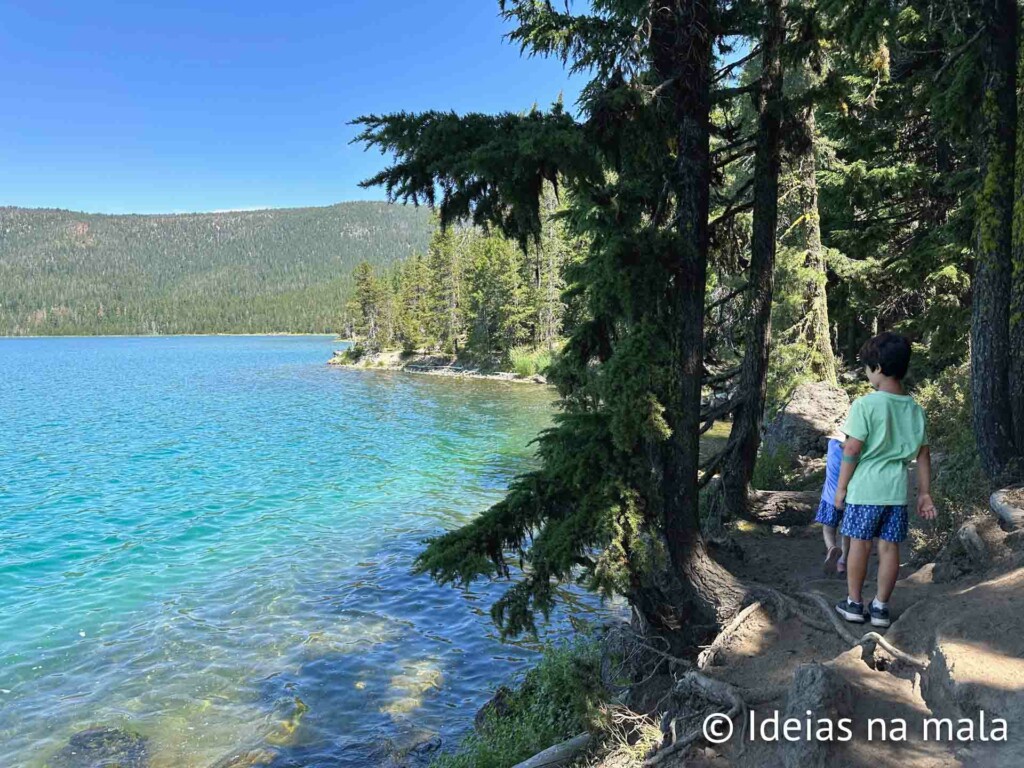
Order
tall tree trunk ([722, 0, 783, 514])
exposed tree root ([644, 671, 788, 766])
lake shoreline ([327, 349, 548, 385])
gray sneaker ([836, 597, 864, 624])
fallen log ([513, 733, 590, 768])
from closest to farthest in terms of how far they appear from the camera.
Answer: exposed tree root ([644, 671, 788, 766]) → gray sneaker ([836, 597, 864, 624]) → fallen log ([513, 733, 590, 768]) → tall tree trunk ([722, 0, 783, 514]) → lake shoreline ([327, 349, 548, 385])

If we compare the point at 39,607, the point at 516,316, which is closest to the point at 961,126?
the point at 39,607

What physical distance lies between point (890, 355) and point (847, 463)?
0.85 metres

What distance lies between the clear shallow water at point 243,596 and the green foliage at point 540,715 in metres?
0.96

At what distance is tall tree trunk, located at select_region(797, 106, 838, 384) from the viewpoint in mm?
15653

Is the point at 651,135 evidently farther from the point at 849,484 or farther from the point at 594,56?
the point at 849,484

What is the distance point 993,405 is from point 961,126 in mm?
3366

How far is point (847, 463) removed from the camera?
4.77m

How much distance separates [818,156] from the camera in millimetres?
18859

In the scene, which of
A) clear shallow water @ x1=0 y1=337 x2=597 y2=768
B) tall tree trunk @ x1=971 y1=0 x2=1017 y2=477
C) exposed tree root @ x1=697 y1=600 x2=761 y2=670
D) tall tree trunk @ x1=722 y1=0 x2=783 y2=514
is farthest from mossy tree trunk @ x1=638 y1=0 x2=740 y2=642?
clear shallow water @ x1=0 y1=337 x2=597 y2=768

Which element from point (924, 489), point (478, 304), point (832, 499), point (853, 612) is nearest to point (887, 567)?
point (853, 612)

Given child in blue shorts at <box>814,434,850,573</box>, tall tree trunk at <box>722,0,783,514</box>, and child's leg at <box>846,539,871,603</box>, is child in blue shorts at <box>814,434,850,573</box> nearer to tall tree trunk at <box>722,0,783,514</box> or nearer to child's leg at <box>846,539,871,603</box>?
child's leg at <box>846,539,871,603</box>

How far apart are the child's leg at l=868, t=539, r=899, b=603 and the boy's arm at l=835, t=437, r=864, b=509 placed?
40 centimetres

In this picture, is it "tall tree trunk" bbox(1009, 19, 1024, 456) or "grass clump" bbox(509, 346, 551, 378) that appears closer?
"tall tree trunk" bbox(1009, 19, 1024, 456)

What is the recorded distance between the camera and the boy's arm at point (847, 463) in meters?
4.70
